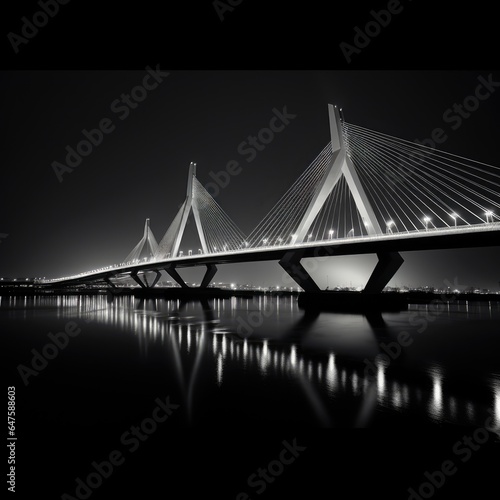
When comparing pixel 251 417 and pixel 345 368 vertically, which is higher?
pixel 345 368

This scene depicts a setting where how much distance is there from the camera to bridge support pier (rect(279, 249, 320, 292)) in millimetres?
26359

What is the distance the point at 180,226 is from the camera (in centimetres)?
4659

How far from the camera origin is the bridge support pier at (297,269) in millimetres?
26359

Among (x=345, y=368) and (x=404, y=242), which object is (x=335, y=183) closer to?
(x=404, y=242)

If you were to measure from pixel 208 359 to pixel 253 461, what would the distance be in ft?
20.6

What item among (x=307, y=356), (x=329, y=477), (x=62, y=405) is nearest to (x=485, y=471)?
(x=329, y=477)

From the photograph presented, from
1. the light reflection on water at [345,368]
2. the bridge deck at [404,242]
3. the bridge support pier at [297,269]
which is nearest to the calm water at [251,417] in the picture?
the light reflection on water at [345,368]

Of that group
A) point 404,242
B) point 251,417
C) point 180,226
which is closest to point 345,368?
point 251,417

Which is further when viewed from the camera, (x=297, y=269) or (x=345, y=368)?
(x=297, y=269)

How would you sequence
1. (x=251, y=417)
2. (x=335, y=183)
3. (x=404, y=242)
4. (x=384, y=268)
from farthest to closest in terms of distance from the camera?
(x=335, y=183) < (x=384, y=268) < (x=404, y=242) < (x=251, y=417)

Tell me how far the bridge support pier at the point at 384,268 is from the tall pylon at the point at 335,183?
2.45m

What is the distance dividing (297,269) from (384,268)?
6.06 metres

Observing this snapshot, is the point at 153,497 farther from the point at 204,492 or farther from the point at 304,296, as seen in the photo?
the point at 304,296

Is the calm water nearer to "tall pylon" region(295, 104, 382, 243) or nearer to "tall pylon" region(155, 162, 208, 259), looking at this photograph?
"tall pylon" region(295, 104, 382, 243)
